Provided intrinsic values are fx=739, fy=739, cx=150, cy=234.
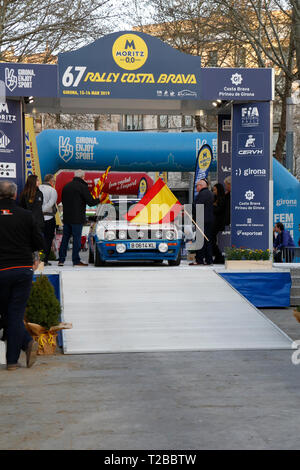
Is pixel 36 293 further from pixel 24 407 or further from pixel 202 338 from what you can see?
pixel 24 407

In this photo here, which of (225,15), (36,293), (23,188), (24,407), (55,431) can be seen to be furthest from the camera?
(225,15)

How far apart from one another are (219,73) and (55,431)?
973 centimetres

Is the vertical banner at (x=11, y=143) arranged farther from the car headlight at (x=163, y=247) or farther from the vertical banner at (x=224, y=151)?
the vertical banner at (x=224, y=151)

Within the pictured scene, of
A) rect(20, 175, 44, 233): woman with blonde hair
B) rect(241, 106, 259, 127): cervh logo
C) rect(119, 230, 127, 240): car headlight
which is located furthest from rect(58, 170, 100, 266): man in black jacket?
rect(241, 106, 259, 127): cervh logo

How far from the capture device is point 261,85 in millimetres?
13891

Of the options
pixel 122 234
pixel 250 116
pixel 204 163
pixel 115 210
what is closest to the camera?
pixel 122 234

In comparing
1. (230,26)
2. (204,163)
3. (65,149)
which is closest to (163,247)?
(204,163)

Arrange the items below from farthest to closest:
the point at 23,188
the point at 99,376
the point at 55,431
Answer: the point at 23,188 → the point at 99,376 → the point at 55,431

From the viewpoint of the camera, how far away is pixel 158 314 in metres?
10.4

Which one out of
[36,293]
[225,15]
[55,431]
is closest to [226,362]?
[36,293]

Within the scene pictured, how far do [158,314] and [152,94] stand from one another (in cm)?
487

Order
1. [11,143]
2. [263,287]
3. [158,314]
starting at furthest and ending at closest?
[11,143], [263,287], [158,314]

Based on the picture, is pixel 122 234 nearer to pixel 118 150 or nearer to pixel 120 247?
pixel 120 247

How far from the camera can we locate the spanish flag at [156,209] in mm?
14461
